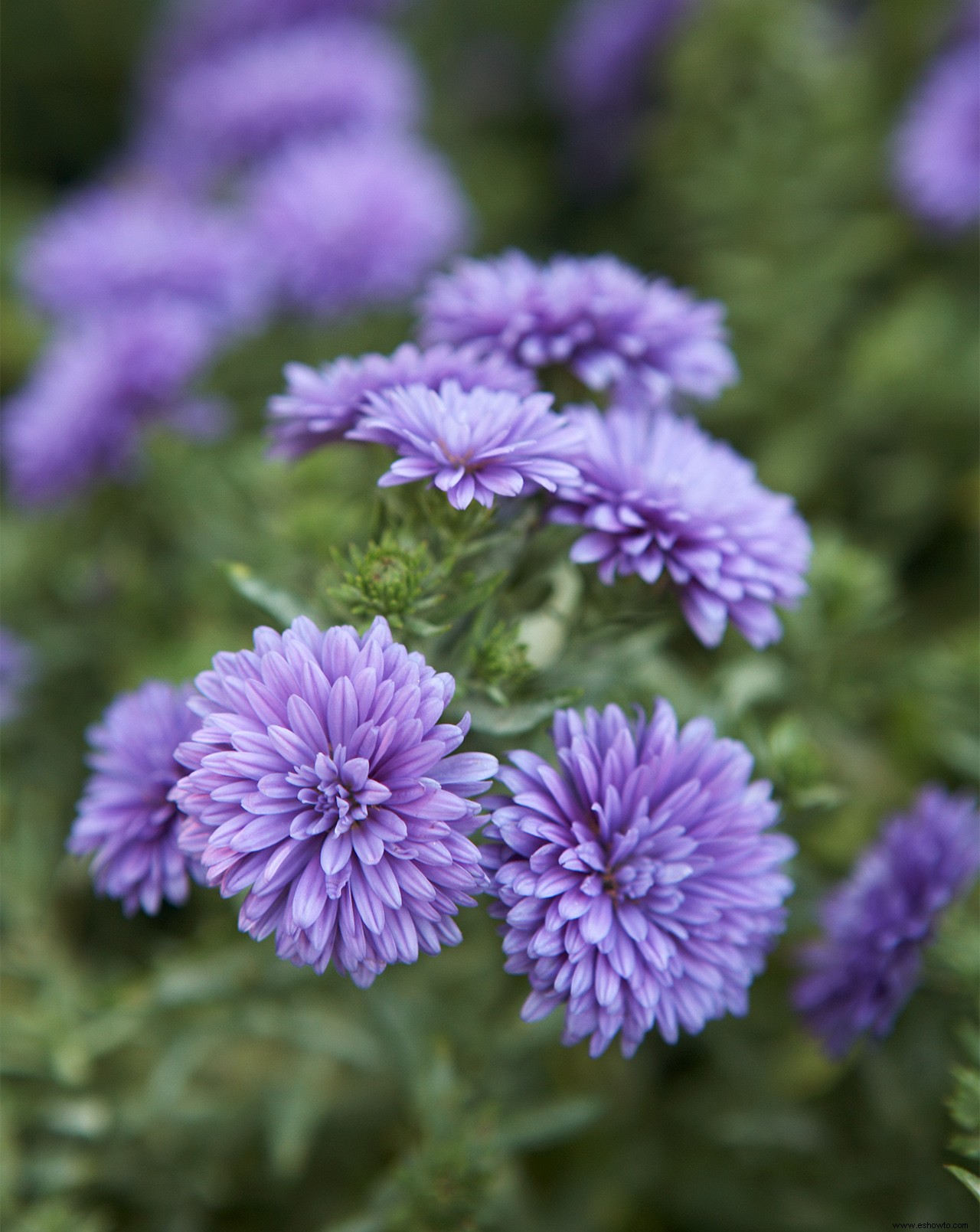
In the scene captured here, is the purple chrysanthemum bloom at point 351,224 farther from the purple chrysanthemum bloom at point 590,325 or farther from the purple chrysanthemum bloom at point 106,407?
the purple chrysanthemum bloom at point 590,325

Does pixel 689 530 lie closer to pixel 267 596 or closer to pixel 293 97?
pixel 267 596

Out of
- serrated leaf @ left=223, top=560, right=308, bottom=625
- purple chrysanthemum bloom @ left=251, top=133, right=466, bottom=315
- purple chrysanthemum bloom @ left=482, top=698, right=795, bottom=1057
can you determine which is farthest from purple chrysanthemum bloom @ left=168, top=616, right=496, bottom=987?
purple chrysanthemum bloom @ left=251, top=133, right=466, bottom=315

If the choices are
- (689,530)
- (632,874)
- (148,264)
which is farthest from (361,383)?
(148,264)

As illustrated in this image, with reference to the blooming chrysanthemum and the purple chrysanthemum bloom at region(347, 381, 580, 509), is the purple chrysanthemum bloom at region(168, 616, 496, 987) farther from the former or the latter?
the blooming chrysanthemum

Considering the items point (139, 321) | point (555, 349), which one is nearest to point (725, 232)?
point (139, 321)

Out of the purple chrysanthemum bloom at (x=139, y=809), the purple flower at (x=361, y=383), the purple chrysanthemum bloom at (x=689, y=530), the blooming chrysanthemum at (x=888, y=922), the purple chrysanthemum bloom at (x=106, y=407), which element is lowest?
the blooming chrysanthemum at (x=888, y=922)

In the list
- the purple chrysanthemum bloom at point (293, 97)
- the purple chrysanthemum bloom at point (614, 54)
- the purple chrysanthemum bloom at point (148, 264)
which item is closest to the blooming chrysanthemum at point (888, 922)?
the purple chrysanthemum bloom at point (148, 264)

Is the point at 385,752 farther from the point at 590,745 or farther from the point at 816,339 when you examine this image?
the point at 816,339
